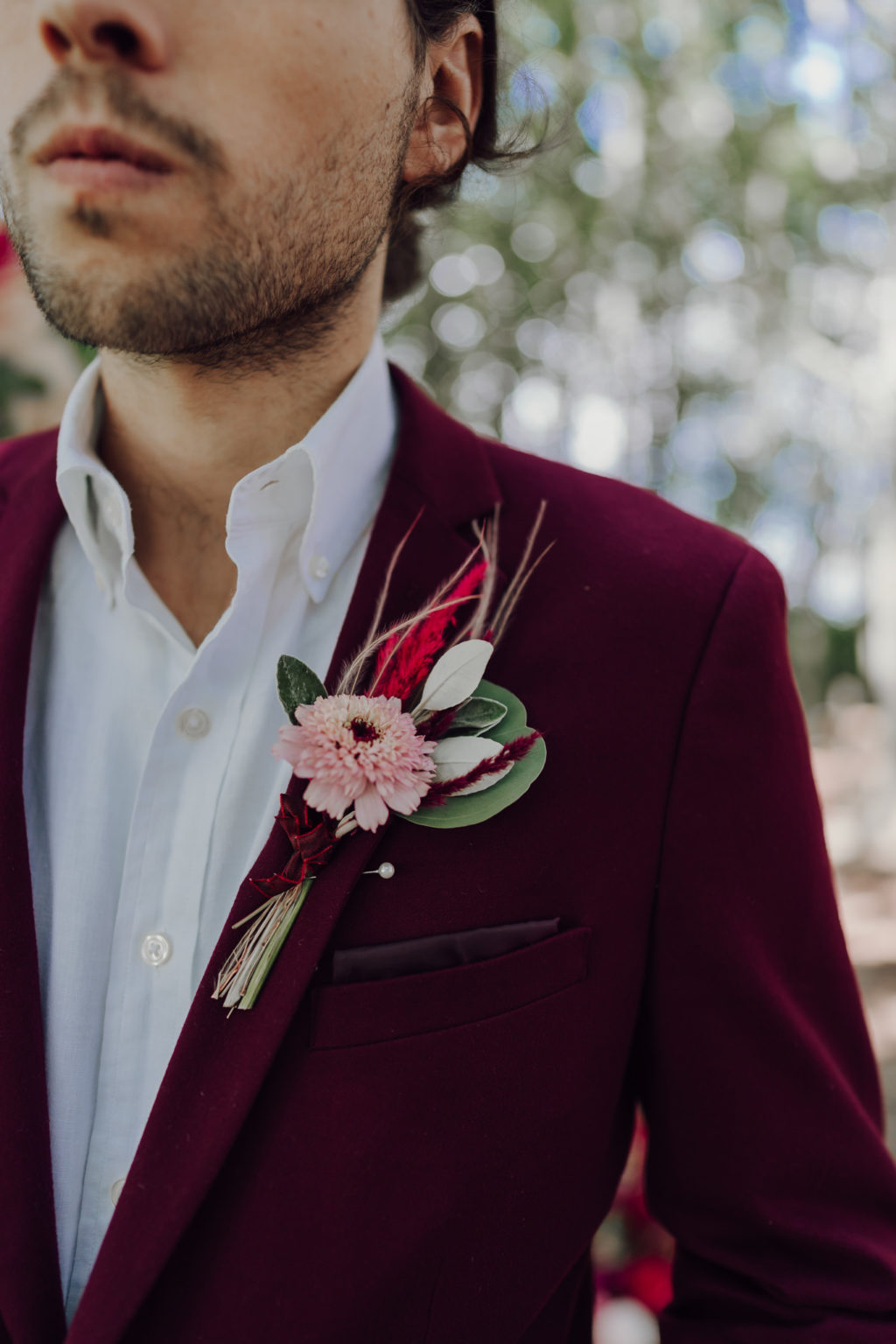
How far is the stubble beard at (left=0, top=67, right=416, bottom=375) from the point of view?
1052mm

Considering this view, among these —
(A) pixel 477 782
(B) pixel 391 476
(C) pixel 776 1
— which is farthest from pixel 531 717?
(C) pixel 776 1

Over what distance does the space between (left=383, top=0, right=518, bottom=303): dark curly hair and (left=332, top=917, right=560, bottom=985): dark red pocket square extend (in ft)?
3.22

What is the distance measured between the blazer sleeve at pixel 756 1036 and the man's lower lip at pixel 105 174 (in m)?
0.84

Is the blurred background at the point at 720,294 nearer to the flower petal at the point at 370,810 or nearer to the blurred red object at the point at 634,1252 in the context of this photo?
the blurred red object at the point at 634,1252

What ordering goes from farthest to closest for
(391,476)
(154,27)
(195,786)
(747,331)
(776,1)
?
(747,331) → (776,1) → (391,476) → (195,786) → (154,27)

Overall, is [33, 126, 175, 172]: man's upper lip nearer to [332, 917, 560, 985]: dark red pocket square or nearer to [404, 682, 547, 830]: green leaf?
[404, 682, 547, 830]: green leaf

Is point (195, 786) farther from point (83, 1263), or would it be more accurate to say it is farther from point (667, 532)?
point (667, 532)

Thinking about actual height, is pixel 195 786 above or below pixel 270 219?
below

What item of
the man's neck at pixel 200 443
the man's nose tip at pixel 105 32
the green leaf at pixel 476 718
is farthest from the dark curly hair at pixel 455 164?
the green leaf at pixel 476 718

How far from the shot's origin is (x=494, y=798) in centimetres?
113

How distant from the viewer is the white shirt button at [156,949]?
3.77ft

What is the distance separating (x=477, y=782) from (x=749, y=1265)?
2.33 feet

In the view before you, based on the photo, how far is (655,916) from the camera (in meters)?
1.25

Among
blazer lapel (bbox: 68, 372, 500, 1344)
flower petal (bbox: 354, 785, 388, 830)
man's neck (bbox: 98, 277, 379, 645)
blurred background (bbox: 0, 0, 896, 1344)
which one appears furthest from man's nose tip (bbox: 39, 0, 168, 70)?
blurred background (bbox: 0, 0, 896, 1344)
